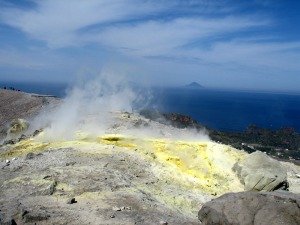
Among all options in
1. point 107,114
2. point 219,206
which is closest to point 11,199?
point 219,206

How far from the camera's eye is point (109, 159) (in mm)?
19391

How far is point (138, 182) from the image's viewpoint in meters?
17.4

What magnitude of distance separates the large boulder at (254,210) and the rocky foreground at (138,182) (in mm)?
30

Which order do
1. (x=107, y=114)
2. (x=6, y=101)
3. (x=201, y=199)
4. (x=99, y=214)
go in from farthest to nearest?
(x=6, y=101) < (x=107, y=114) < (x=201, y=199) < (x=99, y=214)

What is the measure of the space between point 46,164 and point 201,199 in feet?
25.3

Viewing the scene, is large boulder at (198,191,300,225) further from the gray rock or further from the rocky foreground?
the gray rock

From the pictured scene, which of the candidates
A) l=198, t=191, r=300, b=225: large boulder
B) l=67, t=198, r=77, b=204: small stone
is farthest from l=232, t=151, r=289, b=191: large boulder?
l=67, t=198, r=77, b=204: small stone

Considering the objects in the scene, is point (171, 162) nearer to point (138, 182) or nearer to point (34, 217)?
point (138, 182)

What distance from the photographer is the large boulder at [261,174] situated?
18922 millimetres

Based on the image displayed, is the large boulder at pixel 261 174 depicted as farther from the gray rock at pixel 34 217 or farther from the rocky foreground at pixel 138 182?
the gray rock at pixel 34 217

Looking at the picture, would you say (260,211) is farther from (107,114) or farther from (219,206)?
(107,114)

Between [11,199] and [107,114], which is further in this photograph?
[107,114]

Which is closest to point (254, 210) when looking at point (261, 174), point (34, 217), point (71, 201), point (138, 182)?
point (71, 201)

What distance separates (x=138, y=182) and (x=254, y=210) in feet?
22.2
